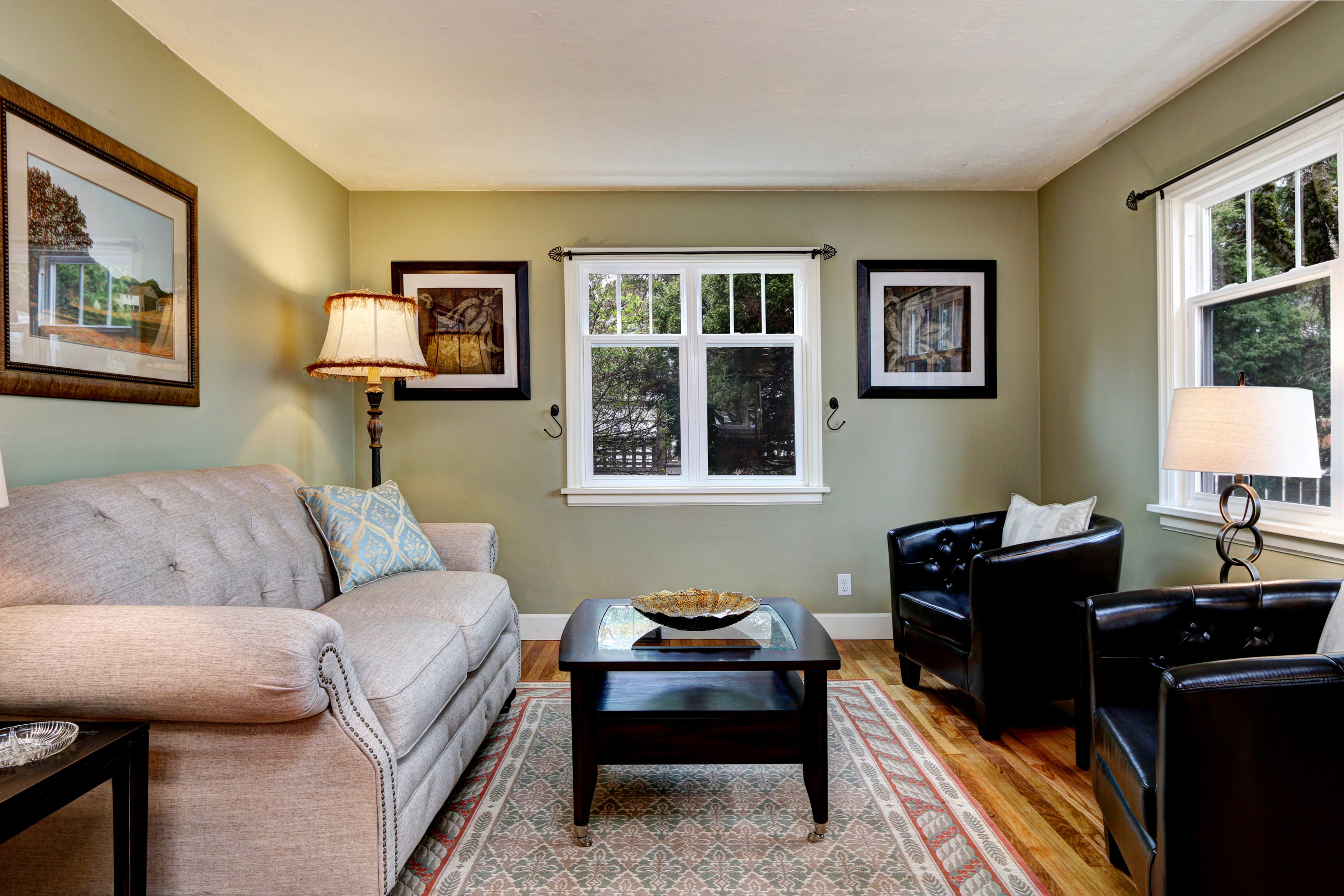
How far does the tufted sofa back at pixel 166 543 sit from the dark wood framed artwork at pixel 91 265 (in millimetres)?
328

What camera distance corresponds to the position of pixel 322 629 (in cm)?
136

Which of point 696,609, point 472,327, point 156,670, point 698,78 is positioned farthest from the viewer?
point 472,327

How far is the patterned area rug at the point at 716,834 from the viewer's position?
161cm

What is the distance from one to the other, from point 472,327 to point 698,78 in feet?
5.71

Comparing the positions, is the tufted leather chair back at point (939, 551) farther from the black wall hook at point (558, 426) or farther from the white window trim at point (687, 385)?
the black wall hook at point (558, 426)

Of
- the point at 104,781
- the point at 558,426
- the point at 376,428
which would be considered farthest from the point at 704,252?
the point at 104,781

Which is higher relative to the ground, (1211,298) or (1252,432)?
(1211,298)

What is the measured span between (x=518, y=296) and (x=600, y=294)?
0.43 meters

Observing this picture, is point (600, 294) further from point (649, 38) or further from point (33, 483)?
point (33, 483)

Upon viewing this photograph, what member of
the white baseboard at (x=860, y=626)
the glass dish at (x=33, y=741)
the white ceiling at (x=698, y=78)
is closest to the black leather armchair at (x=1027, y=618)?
the white baseboard at (x=860, y=626)

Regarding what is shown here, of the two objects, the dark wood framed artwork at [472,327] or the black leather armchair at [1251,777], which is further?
the dark wood framed artwork at [472,327]

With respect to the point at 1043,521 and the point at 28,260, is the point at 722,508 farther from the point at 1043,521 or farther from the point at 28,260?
the point at 28,260

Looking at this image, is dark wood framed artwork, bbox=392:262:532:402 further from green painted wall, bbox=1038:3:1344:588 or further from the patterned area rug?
green painted wall, bbox=1038:3:1344:588

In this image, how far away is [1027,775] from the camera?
2.12 meters
